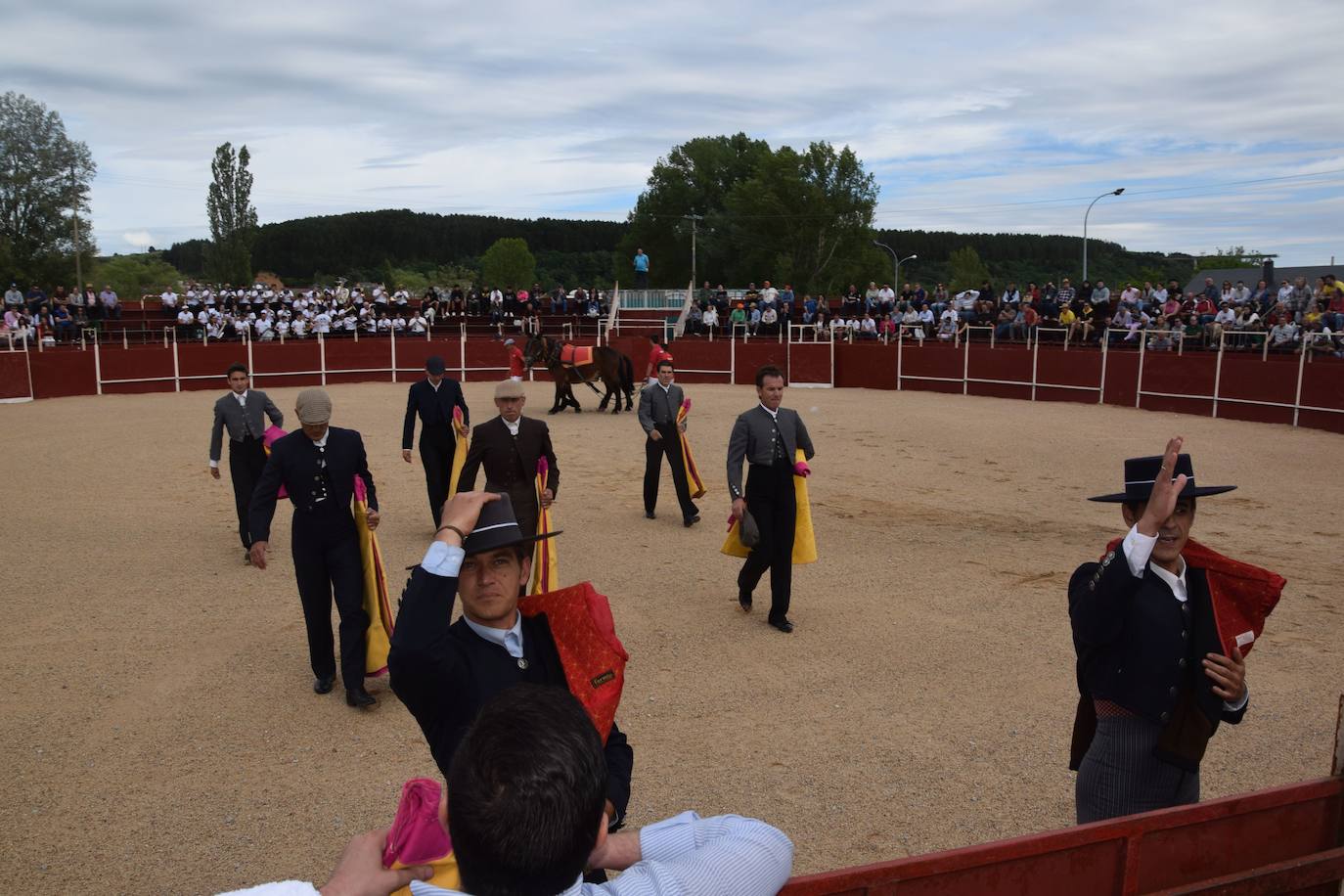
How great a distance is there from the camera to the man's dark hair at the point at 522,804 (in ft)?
4.91

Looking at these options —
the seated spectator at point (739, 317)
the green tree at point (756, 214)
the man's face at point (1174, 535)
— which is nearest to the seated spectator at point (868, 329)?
the seated spectator at point (739, 317)

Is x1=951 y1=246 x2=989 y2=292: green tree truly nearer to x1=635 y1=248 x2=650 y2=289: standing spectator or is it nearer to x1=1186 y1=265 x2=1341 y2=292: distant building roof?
x1=1186 y1=265 x2=1341 y2=292: distant building roof

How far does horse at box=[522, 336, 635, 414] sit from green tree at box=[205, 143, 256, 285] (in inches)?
1934

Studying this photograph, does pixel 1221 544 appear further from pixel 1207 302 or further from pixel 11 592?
pixel 1207 302

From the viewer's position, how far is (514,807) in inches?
59.1

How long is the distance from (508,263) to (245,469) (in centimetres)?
9476

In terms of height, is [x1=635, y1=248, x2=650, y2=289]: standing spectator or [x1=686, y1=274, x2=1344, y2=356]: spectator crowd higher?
[x1=635, y1=248, x2=650, y2=289]: standing spectator

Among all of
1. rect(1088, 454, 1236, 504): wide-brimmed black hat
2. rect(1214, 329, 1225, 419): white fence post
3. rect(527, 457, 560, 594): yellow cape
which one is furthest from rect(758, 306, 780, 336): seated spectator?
rect(1088, 454, 1236, 504): wide-brimmed black hat

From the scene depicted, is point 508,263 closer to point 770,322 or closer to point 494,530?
point 770,322

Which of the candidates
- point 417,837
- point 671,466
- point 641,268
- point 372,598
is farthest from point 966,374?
point 417,837

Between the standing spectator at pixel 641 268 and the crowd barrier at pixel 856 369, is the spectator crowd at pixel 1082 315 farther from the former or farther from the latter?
the standing spectator at pixel 641 268

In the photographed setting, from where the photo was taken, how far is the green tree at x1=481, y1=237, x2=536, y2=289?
102m

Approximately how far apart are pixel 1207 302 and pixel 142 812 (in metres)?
25.3

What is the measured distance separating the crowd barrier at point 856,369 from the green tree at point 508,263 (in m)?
70.7
